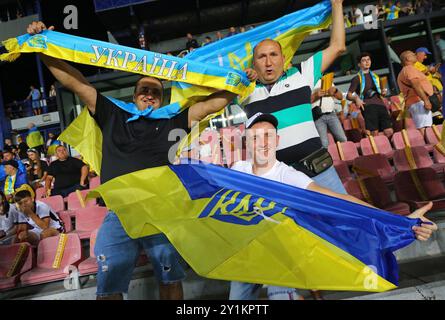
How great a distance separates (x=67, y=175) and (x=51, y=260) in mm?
3483

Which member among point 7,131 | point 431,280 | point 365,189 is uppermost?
point 7,131

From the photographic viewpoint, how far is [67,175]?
25.2 ft

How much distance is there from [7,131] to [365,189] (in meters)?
18.1

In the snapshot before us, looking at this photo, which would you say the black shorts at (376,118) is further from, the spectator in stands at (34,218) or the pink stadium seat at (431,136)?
the spectator in stands at (34,218)

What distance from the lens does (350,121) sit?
924cm

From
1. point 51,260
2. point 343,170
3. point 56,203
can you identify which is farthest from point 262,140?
point 56,203

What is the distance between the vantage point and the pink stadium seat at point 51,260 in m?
4.16

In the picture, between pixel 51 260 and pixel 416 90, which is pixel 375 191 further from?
pixel 51 260

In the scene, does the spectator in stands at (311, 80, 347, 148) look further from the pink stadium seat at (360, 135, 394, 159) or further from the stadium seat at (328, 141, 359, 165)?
the pink stadium seat at (360, 135, 394, 159)

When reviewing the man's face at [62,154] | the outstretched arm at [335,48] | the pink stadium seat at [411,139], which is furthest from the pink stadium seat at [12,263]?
the pink stadium seat at [411,139]

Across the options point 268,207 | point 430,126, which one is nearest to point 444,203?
point 268,207

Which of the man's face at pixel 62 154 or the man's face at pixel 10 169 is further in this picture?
the man's face at pixel 10 169

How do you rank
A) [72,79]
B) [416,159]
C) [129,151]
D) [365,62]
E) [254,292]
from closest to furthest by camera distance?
[254,292] → [129,151] → [72,79] → [416,159] → [365,62]
